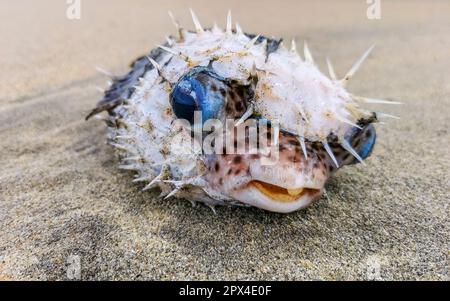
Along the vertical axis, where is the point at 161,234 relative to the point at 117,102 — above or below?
below

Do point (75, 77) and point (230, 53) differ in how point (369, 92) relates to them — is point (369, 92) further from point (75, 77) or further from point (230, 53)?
point (75, 77)

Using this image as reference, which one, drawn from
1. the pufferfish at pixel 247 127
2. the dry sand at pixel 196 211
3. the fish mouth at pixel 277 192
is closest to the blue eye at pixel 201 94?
the pufferfish at pixel 247 127

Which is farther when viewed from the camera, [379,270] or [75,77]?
[75,77]

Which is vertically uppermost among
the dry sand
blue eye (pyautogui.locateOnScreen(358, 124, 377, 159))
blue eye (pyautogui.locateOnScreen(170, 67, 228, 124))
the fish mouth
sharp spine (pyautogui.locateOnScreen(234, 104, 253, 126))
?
blue eye (pyautogui.locateOnScreen(170, 67, 228, 124))

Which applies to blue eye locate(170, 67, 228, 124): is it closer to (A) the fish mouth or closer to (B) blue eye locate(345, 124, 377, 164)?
(A) the fish mouth

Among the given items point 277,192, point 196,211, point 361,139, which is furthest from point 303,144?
point 196,211

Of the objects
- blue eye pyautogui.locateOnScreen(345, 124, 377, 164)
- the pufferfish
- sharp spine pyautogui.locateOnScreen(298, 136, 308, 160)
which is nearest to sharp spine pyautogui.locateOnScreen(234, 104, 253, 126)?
the pufferfish

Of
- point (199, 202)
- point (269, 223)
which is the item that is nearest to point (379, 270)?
point (269, 223)
